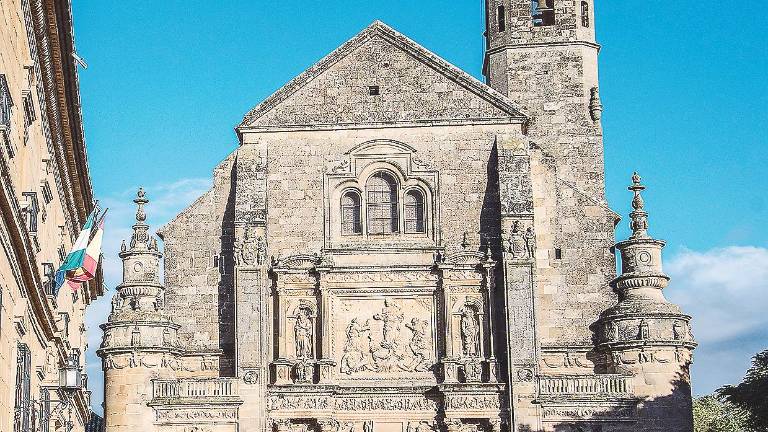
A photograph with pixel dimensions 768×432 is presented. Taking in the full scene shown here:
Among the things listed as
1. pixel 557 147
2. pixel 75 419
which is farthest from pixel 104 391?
pixel 557 147

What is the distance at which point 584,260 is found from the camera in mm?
38594

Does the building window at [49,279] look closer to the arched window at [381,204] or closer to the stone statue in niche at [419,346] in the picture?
the stone statue in niche at [419,346]

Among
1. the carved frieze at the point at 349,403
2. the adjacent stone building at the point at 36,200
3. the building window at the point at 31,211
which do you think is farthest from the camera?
the carved frieze at the point at 349,403

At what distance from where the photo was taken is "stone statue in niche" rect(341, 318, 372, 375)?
124 feet

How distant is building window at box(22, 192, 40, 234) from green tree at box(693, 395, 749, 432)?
44438 mm

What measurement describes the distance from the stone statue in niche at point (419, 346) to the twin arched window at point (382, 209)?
2.54 m

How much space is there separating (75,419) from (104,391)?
4.43ft

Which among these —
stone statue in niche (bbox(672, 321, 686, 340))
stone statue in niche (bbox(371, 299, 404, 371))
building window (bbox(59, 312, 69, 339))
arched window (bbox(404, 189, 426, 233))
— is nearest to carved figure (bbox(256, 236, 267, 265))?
stone statue in niche (bbox(371, 299, 404, 371))

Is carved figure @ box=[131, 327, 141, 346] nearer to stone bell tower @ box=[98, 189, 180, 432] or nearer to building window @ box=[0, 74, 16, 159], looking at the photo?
stone bell tower @ box=[98, 189, 180, 432]

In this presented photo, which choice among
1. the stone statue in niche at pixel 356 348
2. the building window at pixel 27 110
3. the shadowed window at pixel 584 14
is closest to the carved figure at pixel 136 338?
the stone statue in niche at pixel 356 348

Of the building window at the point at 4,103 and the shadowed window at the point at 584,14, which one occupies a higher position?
the shadowed window at the point at 584,14

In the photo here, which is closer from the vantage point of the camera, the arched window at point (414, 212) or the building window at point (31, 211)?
the building window at point (31, 211)

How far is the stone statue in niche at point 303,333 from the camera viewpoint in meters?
37.6

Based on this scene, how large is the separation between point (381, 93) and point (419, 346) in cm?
705
